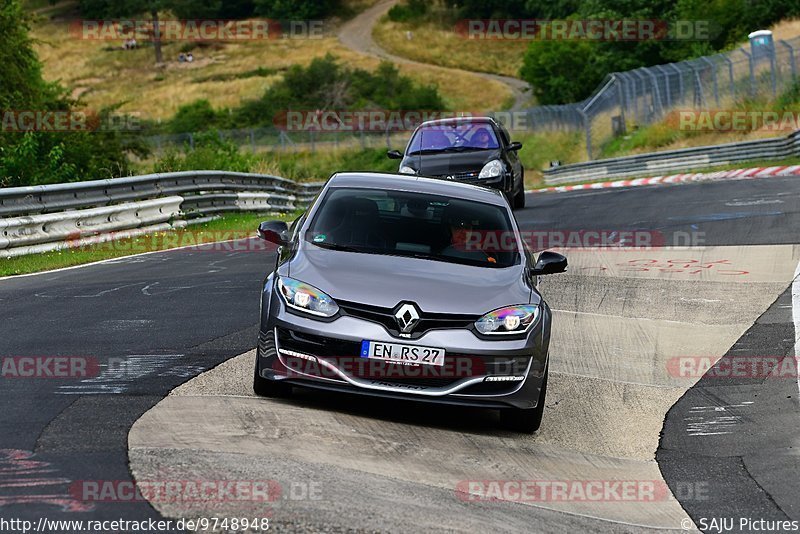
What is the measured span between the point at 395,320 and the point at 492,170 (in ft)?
41.1

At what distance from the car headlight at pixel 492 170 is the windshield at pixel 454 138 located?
0.55 m

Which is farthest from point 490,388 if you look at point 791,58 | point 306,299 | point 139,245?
point 791,58

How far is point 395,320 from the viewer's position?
24.3 ft

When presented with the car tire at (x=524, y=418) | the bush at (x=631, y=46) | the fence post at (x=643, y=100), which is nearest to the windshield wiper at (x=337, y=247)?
the car tire at (x=524, y=418)

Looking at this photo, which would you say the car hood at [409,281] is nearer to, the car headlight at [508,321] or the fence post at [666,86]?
the car headlight at [508,321]

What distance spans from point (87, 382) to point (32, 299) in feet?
14.1

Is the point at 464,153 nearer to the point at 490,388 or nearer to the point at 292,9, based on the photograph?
the point at 490,388

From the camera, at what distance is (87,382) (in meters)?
8.09

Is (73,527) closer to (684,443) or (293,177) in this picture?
(684,443)

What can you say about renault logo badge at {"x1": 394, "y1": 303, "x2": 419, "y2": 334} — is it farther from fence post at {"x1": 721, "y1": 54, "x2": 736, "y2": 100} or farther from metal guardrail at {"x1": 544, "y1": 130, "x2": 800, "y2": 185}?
fence post at {"x1": 721, "y1": 54, "x2": 736, "y2": 100}

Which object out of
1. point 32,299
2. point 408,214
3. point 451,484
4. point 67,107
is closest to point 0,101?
point 67,107

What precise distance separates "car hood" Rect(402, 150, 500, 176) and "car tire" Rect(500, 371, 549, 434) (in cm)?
1170

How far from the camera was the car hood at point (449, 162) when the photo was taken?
770 inches

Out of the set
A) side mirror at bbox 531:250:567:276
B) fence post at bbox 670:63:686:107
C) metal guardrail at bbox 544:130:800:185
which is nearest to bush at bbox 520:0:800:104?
fence post at bbox 670:63:686:107
